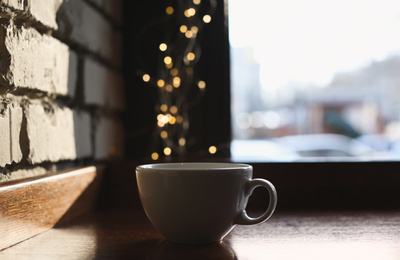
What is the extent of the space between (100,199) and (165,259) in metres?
0.39

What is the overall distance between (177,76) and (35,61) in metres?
0.54

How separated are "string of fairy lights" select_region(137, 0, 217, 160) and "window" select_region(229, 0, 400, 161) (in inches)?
4.4

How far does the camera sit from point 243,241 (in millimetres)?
521

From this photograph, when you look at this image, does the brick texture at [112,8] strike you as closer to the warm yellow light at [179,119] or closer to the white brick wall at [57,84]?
the white brick wall at [57,84]

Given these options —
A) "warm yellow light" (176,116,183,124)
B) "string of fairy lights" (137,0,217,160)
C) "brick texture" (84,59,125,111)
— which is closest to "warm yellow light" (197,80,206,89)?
"string of fairy lights" (137,0,217,160)

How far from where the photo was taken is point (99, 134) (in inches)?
37.3

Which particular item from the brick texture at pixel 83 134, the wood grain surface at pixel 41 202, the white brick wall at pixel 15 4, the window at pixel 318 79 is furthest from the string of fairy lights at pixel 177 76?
the white brick wall at pixel 15 4

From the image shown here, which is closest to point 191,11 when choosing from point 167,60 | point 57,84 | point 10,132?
point 167,60

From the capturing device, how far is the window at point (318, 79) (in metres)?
3.51

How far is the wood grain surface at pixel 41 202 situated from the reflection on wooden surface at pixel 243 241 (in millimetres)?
16

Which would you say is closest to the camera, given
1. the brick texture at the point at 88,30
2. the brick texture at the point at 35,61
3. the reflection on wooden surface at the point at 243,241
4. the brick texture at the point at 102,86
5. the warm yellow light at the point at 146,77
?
the reflection on wooden surface at the point at 243,241

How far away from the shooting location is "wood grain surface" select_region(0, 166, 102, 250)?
488mm

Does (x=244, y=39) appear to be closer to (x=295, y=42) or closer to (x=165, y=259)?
(x=165, y=259)

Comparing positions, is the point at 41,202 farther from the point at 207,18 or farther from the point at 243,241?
the point at 207,18
